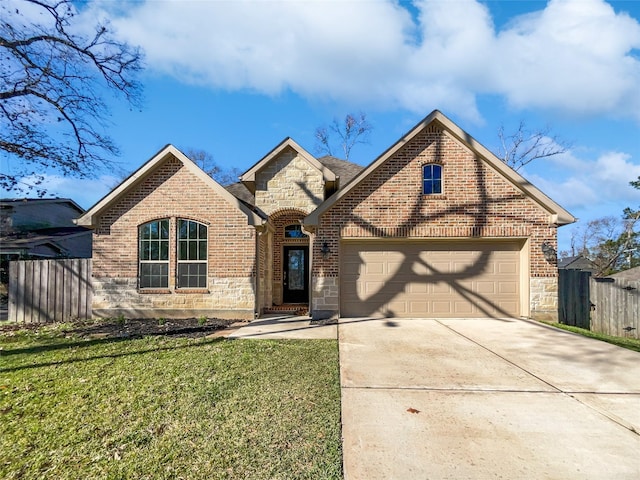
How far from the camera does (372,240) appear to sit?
10656 mm

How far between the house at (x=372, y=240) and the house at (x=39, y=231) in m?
10.9

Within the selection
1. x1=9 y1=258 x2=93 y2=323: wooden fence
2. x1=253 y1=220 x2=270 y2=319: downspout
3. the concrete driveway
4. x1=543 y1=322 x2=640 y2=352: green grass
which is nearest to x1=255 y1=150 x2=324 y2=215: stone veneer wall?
x1=253 y1=220 x2=270 y2=319: downspout

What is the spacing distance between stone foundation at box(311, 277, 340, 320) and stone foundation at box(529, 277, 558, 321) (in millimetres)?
5427

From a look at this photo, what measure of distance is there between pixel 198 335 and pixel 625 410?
7611 millimetres

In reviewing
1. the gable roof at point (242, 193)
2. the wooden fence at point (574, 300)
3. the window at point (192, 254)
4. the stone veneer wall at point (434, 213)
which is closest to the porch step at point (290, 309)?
the stone veneer wall at point (434, 213)

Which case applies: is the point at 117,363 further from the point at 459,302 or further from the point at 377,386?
the point at 459,302

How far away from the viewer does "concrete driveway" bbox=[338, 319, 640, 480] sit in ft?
10.2

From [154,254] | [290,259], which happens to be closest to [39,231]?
[154,254]

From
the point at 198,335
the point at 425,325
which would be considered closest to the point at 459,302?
the point at 425,325

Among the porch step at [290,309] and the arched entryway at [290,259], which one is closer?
the porch step at [290,309]

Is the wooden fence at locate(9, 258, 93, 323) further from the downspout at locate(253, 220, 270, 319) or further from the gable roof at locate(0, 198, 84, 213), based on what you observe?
the gable roof at locate(0, 198, 84, 213)

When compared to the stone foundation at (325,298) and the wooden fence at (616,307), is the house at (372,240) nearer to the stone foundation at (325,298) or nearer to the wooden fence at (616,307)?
the stone foundation at (325,298)

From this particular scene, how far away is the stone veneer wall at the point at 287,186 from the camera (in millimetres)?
13320

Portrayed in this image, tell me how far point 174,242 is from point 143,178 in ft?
7.02
